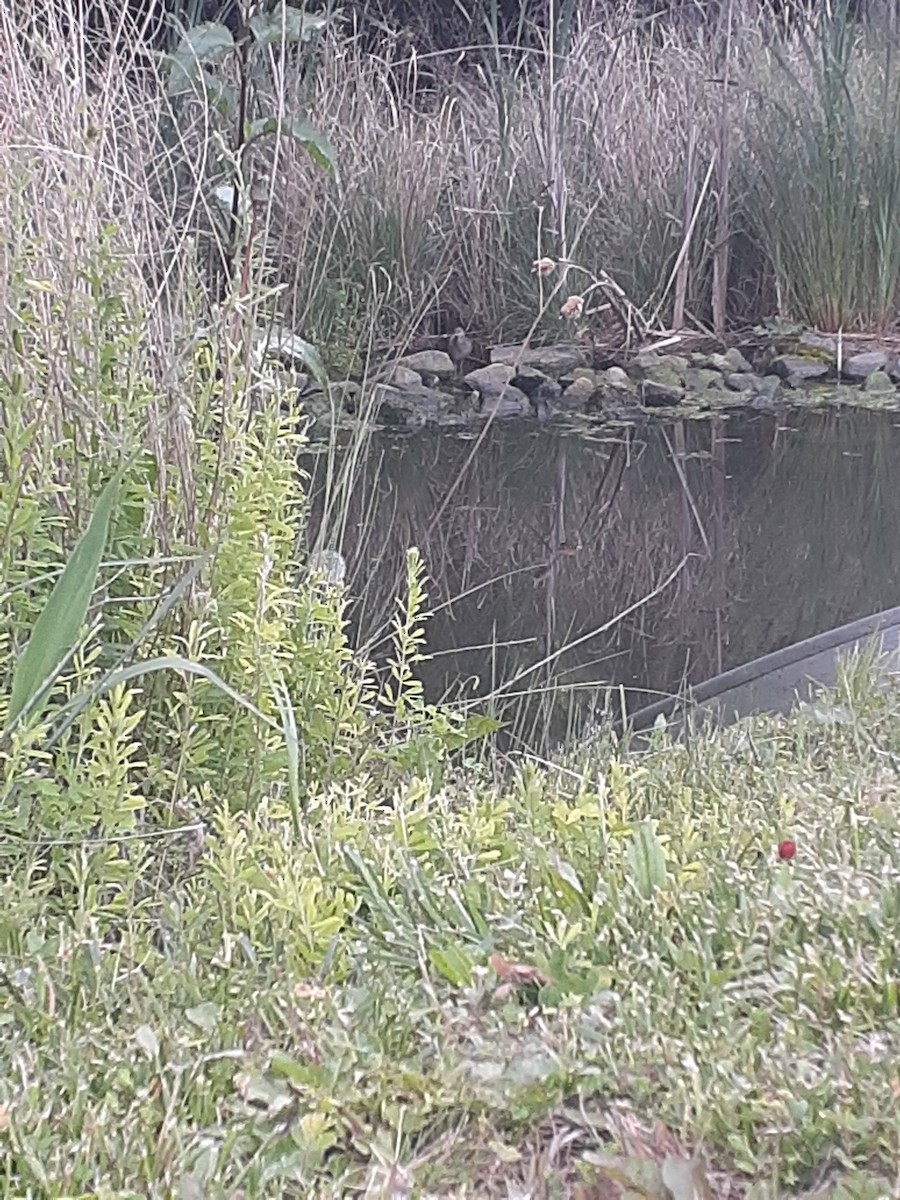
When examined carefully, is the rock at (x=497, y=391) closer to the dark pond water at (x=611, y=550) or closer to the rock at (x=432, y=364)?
the rock at (x=432, y=364)

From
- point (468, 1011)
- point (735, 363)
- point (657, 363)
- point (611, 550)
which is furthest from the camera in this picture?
point (735, 363)

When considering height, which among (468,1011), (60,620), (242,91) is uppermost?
(242,91)

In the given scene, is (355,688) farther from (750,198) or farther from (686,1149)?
(750,198)

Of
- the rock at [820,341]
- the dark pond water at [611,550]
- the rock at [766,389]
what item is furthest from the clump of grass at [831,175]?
the dark pond water at [611,550]

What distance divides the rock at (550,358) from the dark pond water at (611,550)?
103 centimetres

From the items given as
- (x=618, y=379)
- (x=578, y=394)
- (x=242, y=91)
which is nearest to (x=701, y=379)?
(x=618, y=379)

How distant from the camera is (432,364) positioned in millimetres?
6727

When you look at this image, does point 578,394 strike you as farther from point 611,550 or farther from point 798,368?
point 611,550

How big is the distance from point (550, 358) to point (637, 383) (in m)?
0.45

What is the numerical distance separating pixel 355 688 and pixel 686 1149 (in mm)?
1139

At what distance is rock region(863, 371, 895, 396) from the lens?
6.49m

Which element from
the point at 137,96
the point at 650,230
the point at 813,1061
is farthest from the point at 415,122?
the point at 813,1061

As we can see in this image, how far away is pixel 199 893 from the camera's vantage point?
5.07 feet

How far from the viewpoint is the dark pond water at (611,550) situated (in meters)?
3.13
